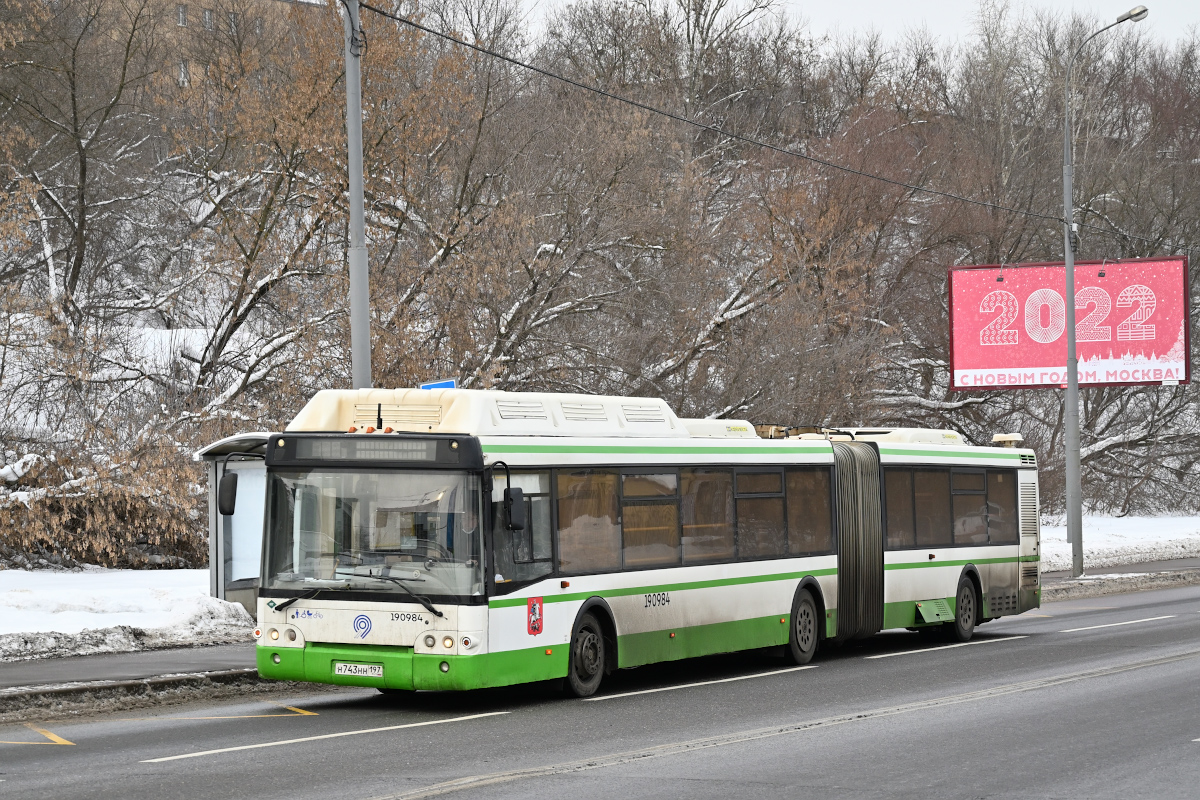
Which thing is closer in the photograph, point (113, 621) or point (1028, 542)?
point (113, 621)

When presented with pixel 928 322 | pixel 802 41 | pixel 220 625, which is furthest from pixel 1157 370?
pixel 220 625

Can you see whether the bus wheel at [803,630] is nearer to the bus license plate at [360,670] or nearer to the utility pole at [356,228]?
the utility pole at [356,228]

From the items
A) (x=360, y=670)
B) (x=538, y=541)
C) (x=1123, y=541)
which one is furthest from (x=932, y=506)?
(x=1123, y=541)

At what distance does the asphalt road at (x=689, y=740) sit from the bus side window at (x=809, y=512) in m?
1.52

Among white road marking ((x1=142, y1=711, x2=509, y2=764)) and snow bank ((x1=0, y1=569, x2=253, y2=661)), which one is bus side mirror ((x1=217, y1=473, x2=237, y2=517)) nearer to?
white road marking ((x1=142, y1=711, x2=509, y2=764))

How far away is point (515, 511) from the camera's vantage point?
1141 cm

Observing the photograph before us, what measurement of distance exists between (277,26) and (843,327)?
49.8 ft

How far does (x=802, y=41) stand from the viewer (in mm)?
48281

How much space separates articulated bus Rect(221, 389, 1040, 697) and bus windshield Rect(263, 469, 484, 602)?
1 cm

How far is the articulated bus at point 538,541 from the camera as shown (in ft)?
37.1

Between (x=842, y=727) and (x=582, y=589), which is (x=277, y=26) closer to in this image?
(x=582, y=589)

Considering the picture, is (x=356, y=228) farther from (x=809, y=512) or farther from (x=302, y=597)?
(x=302, y=597)

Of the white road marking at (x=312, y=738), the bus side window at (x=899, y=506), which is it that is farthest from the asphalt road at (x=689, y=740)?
the bus side window at (x=899, y=506)

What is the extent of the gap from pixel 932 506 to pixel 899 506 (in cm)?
87
